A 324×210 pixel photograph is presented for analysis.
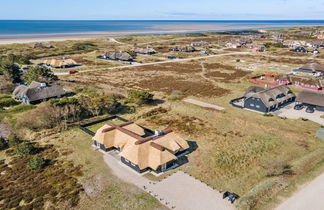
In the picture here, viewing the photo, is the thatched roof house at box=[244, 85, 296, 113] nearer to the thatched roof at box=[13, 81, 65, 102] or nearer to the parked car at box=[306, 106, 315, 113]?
the parked car at box=[306, 106, 315, 113]

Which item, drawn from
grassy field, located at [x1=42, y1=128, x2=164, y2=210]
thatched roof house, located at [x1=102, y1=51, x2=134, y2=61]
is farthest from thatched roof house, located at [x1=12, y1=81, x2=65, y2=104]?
thatched roof house, located at [x1=102, y1=51, x2=134, y2=61]

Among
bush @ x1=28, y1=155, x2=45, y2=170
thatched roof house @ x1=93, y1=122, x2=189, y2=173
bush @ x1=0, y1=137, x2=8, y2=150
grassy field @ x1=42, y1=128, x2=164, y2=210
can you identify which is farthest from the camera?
bush @ x1=0, y1=137, x2=8, y2=150

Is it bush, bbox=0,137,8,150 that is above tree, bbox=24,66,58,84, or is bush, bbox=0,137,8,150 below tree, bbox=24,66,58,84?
below

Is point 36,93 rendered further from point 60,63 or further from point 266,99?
point 266,99

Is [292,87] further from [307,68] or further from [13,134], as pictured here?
[13,134]

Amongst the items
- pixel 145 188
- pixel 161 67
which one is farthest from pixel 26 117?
pixel 161 67

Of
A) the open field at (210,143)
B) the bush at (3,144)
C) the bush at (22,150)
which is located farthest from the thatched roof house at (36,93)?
the bush at (22,150)

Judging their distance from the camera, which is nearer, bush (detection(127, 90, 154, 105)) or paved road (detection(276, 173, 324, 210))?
paved road (detection(276, 173, 324, 210))
